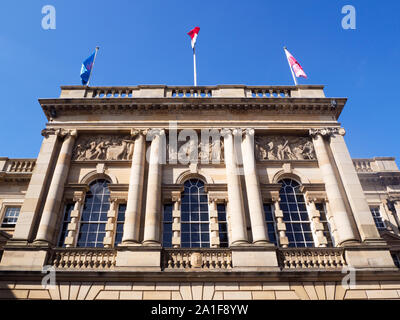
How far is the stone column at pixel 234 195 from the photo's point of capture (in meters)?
13.2

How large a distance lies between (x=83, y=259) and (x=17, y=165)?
10.1 m

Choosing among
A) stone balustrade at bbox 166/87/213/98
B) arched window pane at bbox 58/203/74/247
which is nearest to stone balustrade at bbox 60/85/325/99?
stone balustrade at bbox 166/87/213/98

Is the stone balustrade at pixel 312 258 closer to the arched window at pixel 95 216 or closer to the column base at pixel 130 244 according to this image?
the column base at pixel 130 244

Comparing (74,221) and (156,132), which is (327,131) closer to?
(156,132)

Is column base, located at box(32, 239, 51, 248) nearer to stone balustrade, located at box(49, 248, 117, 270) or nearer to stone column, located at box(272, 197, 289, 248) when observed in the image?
stone balustrade, located at box(49, 248, 117, 270)

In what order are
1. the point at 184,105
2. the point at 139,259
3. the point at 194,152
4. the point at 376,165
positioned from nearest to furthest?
the point at 139,259, the point at 194,152, the point at 184,105, the point at 376,165

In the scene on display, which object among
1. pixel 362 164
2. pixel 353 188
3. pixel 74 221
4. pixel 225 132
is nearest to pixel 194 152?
pixel 225 132

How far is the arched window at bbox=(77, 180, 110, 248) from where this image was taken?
13766mm

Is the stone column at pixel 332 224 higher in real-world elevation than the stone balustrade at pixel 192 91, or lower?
lower

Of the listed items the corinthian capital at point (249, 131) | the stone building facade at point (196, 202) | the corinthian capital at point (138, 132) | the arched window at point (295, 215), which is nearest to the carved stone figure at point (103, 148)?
the stone building facade at point (196, 202)

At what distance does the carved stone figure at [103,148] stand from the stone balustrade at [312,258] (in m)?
8.56

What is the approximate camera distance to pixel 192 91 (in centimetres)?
1784

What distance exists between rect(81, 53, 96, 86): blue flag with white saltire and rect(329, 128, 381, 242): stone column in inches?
557
